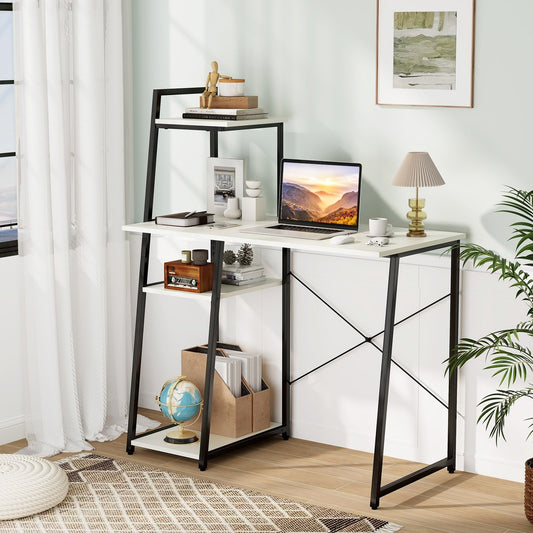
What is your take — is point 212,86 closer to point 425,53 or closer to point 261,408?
point 425,53

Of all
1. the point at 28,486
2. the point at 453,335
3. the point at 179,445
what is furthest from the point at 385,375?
the point at 28,486

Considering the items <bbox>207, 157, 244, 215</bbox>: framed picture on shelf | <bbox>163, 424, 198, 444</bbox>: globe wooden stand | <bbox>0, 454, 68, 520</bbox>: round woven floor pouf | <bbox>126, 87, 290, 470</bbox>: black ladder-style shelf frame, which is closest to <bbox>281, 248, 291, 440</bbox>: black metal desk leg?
<bbox>126, 87, 290, 470</bbox>: black ladder-style shelf frame

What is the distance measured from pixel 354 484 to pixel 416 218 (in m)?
1.07

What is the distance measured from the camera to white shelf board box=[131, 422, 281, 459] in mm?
4172

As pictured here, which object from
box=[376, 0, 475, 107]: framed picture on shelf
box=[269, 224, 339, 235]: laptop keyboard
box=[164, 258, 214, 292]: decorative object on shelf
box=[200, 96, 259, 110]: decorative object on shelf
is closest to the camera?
box=[376, 0, 475, 107]: framed picture on shelf

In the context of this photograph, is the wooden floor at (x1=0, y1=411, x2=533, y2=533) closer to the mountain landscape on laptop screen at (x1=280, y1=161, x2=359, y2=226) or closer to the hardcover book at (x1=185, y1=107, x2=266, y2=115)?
the mountain landscape on laptop screen at (x1=280, y1=161, x2=359, y2=226)

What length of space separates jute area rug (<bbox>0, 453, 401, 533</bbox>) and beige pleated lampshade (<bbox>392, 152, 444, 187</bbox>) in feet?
4.04

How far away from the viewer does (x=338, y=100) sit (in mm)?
4227

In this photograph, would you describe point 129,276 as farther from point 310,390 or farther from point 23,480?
point 23,480

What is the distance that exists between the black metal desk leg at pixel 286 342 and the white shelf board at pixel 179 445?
0.60 ft

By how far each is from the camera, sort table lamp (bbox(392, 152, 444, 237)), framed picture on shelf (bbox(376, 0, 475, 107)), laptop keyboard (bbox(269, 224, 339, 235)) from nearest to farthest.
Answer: table lamp (bbox(392, 152, 444, 237))
framed picture on shelf (bbox(376, 0, 475, 107))
laptop keyboard (bbox(269, 224, 339, 235))

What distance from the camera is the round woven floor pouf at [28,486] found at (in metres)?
3.61

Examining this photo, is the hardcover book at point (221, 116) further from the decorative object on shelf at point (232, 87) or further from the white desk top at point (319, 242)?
the white desk top at point (319, 242)

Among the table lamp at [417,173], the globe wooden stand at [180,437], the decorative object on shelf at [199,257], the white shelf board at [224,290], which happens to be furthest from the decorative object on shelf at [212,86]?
the globe wooden stand at [180,437]
